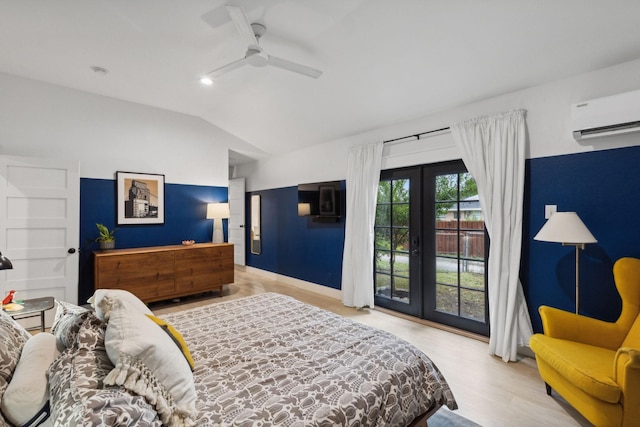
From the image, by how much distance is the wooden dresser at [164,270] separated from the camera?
12.7 ft

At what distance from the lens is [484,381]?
95.4 inches

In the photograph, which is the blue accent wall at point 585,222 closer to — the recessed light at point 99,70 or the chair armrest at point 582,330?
the chair armrest at point 582,330

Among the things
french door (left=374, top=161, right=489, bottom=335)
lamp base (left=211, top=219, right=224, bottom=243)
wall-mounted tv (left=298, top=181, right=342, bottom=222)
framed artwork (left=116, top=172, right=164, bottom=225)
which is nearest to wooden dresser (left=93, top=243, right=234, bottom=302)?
lamp base (left=211, top=219, right=224, bottom=243)

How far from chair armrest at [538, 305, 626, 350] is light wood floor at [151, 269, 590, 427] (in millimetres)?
483

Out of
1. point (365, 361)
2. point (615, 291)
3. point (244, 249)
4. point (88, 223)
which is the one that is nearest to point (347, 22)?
point (365, 361)

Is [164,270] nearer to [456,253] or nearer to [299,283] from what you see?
[299,283]

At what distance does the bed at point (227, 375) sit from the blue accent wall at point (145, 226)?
315 cm

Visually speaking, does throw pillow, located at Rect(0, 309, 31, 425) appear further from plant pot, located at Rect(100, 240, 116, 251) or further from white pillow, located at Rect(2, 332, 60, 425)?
plant pot, located at Rect(100, 240, 116, 251)

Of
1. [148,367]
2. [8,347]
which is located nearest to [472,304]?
[148,367]

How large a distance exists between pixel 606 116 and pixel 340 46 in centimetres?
235

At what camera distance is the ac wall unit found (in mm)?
2268

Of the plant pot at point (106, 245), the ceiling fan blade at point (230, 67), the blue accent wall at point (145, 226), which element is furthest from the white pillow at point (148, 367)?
the blue accent wall at point (145, 226)

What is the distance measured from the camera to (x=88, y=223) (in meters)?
4.14

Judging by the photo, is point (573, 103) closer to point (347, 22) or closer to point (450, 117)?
point (450, 117)
